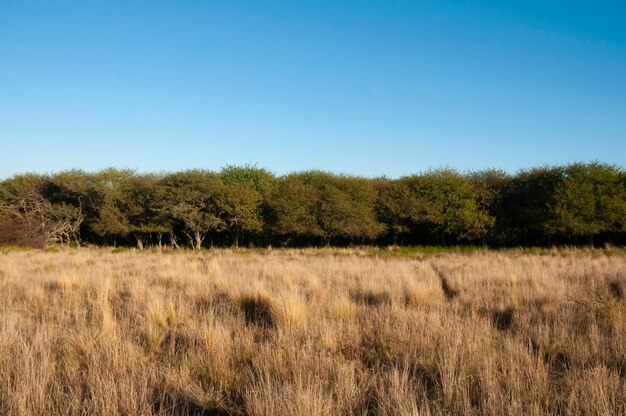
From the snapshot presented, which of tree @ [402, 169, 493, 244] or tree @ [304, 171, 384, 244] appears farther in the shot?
tree @ [304, 171, 384, 244]

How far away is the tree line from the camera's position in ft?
113

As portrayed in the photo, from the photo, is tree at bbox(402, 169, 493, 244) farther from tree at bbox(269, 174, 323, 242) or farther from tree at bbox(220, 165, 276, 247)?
tree at bbox(220, 165, 276, 247)

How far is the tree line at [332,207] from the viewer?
113ft

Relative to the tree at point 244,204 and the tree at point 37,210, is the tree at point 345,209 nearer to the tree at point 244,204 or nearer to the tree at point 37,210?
the tree at point 244,204

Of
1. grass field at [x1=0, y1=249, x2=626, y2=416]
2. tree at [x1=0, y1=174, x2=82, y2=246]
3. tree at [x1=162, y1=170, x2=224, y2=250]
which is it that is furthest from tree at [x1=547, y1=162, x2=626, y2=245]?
tree at [x1=0, y1=174, x2=82, y2=246]

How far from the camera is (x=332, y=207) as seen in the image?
3788 centimetres

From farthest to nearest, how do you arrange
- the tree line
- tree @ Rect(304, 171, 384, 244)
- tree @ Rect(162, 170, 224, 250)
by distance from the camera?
tree @ Rect(162, 170, 224, 250), tree @ Rect(304, 171, 384, 244), the tree line

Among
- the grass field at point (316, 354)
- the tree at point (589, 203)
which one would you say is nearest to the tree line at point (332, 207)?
the tree at point (589, 203)

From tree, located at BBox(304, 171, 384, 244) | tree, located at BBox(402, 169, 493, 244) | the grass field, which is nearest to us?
the grass field

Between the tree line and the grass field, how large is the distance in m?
29.2

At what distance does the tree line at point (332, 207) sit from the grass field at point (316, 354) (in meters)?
29.2

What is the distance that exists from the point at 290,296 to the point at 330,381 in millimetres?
3018

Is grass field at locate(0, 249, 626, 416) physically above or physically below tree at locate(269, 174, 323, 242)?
below

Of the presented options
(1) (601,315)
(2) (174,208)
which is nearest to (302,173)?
(2) (174,208)
